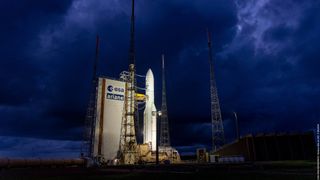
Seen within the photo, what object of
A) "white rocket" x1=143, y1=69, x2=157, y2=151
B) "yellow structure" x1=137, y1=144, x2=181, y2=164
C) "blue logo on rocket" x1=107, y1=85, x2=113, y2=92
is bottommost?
"yellow structure" x1=137, y1=144, x2=181, y2=164

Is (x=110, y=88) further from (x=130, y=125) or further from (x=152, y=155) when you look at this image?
(x=152, y=155)

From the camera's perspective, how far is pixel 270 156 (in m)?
82.4

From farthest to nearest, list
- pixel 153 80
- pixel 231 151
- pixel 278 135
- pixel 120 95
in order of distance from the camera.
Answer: pixel 153 80 < pixel 120 95 < pixel 231 151 < pixel 278 135

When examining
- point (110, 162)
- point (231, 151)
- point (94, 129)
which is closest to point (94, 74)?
point (94, 129)

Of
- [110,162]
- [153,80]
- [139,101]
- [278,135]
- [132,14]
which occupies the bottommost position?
[110,162]

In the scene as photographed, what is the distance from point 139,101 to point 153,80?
8864 millimetres

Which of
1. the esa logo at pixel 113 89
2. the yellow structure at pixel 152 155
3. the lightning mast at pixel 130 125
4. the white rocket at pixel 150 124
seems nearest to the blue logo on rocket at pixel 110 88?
the esa logo at pixel 113 89

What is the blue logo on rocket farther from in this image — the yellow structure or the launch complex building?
the yellow structure

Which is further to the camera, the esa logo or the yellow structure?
the esa logo

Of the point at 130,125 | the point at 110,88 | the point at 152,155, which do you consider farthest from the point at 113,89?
the point at 152,155

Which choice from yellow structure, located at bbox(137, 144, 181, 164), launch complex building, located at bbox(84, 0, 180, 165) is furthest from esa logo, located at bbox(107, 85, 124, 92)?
yellow structure, located at bbox(137, 144, 181, 164)

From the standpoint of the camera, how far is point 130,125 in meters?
91.1

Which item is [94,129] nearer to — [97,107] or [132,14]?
[97,107]

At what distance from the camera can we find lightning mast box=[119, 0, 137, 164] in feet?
289
